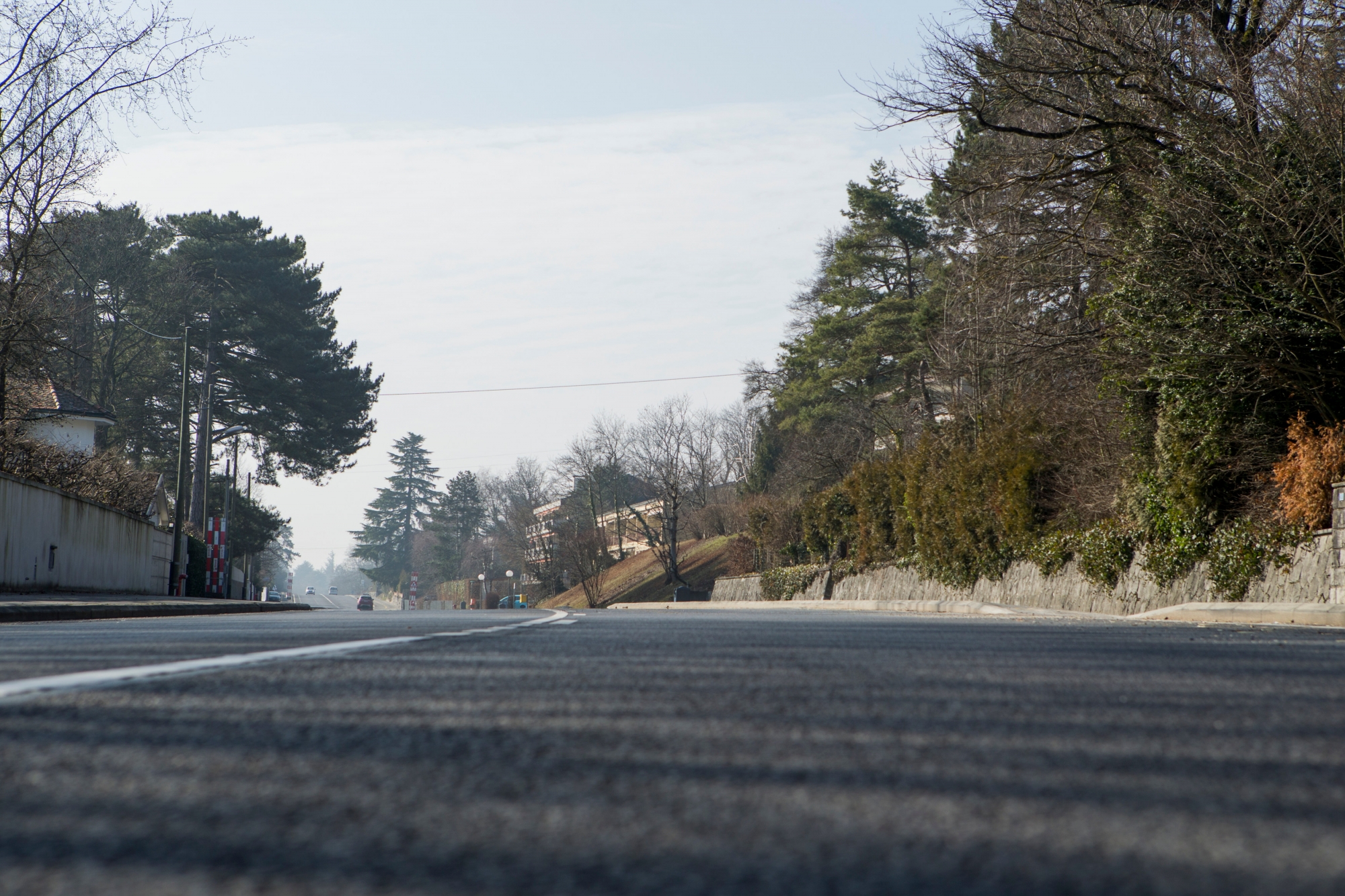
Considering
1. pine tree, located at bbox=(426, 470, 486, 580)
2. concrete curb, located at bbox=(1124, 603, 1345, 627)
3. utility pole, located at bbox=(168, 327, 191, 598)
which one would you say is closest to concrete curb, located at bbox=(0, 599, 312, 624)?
utility pole, located at bbox=(168, 327, 191, 598)

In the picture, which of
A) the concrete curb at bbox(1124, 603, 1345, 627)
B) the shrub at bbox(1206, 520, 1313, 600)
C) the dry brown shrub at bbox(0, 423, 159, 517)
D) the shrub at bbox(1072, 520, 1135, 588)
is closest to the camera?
the concrete curb at bbox(1124, 603, 1345, 627)

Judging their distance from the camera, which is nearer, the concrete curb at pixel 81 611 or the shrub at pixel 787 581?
the concrete curb at pixel 81 611

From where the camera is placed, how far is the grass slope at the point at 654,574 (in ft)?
226

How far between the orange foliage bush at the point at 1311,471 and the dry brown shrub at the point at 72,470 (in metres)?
19.3

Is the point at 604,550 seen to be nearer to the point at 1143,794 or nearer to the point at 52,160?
the point at 52,160

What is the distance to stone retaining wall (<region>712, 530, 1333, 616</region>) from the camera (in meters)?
14.3

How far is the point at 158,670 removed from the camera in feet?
12.9

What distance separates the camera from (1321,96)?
1422 cm

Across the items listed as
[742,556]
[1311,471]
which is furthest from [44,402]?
[1311,471]

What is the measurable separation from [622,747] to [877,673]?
198 cm

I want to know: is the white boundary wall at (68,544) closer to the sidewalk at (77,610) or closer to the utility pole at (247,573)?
→ the sidewalk at (77,610)

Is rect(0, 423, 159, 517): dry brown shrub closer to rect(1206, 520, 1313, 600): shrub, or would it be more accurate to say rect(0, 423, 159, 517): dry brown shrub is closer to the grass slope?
rect(1206, 520, 1313, 600): shrub

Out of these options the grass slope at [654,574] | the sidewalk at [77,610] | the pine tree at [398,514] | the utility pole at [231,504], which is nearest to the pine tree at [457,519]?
the pine tree at [398,514]

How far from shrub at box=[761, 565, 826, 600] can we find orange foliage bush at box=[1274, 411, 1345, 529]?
992 inches
